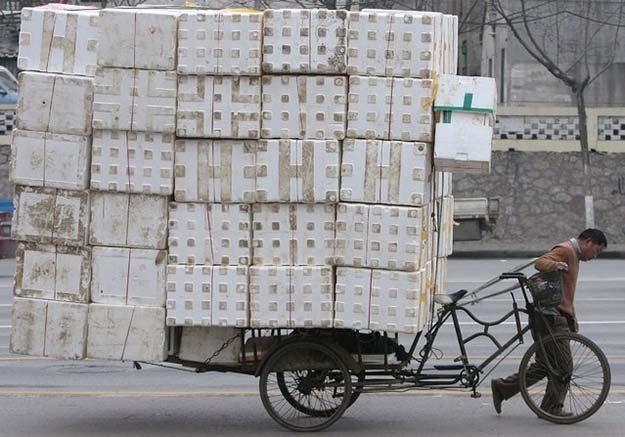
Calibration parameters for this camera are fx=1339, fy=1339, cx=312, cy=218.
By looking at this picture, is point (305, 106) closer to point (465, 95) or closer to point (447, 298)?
point (465, 95)

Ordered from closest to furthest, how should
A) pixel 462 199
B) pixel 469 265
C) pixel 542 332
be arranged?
pixel 542 332 < pixel 469 265 < pixel 462 199

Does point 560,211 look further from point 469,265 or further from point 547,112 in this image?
point 469,265

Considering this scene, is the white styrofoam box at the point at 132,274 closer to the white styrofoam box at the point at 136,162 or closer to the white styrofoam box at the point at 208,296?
the white styrofoam box at the point at 208,296

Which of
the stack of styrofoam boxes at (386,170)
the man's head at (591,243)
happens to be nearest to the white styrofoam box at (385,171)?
the stack of styrofoam boxes at (386,170)

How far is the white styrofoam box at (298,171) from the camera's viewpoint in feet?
27.2

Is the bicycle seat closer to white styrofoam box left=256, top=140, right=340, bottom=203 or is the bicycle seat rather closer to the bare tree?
white styrofoam box left=256, top=140, right=340, bottom=203

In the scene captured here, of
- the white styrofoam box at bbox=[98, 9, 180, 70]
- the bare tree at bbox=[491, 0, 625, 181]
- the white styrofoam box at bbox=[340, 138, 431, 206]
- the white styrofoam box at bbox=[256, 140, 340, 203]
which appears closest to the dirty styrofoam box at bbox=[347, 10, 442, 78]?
the white styrofoam box at bbox=[340, 138, 431, 206]

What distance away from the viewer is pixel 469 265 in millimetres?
23359

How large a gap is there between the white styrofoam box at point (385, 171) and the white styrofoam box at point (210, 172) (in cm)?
→ 63

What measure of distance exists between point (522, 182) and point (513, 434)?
18503 millimetres

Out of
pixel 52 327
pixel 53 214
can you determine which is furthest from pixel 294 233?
pixel 52 327

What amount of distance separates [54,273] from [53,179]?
0.60 meters

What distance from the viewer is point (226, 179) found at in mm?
8398

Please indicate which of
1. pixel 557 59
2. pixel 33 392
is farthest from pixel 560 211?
pixel 33 392
